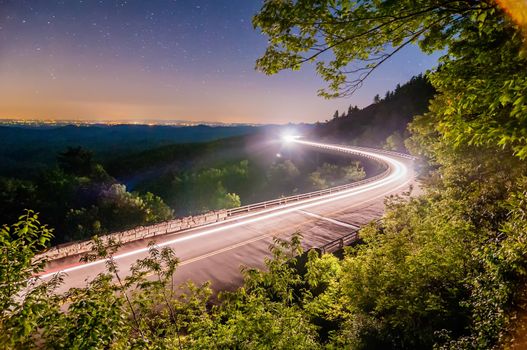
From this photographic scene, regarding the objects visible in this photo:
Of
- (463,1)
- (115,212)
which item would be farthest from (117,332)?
(115,212)

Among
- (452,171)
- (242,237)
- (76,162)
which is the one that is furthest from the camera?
(76,162)

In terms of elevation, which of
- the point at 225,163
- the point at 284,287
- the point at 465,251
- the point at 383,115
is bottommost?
the point at 225,163

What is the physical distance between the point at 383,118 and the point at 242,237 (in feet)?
438

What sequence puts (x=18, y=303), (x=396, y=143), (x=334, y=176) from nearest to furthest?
1. (x=18, y=303)
2. (x=334, y=176)
3. (x=396, y=143)

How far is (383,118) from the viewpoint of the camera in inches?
5408

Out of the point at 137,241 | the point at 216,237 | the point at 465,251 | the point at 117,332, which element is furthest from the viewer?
the point at 216,237

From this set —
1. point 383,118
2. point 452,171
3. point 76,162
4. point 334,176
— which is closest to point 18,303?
point 452,171

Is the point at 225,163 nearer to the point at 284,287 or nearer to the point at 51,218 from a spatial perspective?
the point at 51,218

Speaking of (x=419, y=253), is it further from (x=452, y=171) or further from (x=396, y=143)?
(x=396, y=143)

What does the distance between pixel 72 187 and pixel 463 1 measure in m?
49.7

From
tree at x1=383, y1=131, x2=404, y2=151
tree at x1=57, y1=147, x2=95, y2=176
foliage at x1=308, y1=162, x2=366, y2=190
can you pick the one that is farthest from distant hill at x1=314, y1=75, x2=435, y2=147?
tree at x1=57, y1=147, x2=95, y2=176

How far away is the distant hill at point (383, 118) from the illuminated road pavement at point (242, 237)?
262 feet

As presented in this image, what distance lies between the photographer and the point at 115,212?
3766 centimetres

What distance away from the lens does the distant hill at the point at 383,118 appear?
408 ft
